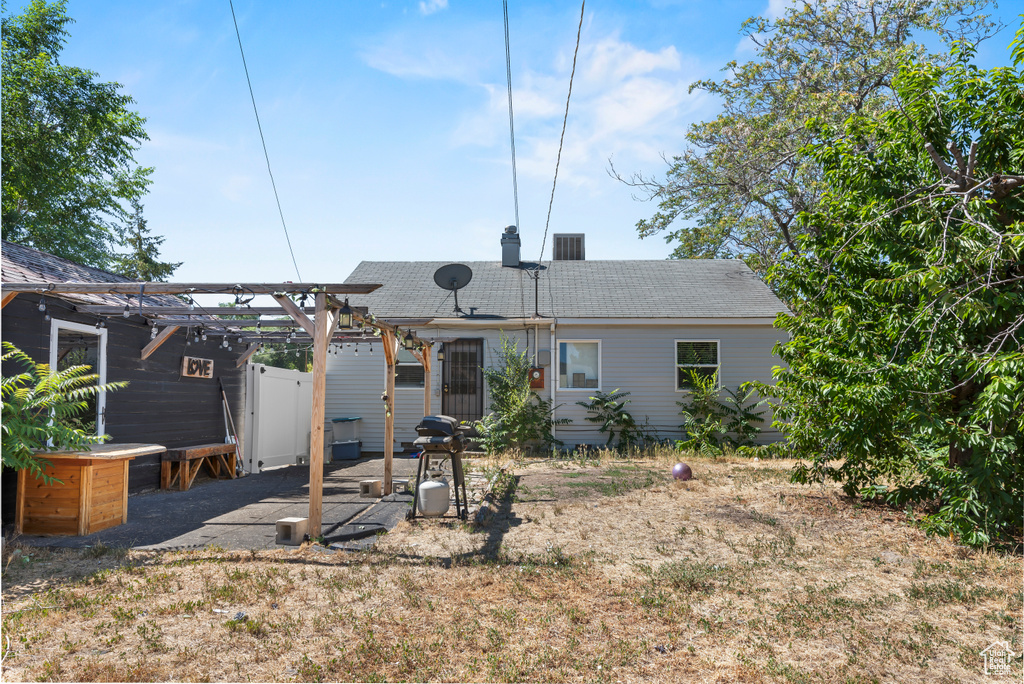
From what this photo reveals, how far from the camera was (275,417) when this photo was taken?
12.6 metres

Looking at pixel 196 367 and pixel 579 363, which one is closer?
pixel 196 367

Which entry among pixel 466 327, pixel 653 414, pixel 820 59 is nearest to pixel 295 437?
pixel 466 327

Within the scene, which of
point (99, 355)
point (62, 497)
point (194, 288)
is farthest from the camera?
point (99, 355)

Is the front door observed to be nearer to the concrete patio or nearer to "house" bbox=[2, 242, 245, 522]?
the concrete patio

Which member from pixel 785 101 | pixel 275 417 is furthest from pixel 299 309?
pixel 785 101

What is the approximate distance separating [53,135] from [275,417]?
1261cm

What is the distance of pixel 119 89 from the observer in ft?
63.4

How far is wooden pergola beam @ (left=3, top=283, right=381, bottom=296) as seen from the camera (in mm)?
6137

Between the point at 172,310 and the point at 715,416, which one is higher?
the point at 172,310

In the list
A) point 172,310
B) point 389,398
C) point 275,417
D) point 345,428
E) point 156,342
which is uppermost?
point 172,310

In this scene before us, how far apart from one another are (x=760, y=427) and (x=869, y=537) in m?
8.17

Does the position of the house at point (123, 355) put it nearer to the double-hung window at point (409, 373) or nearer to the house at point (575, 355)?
the house at point (575, 355)

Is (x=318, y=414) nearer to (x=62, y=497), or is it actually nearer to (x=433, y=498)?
(x=433, y=498)

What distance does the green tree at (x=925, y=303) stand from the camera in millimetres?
5465
